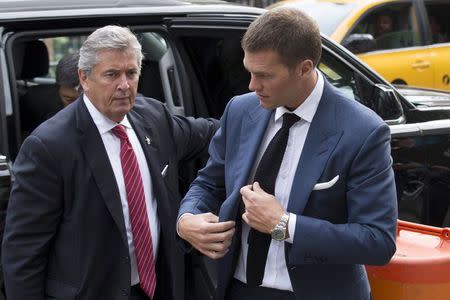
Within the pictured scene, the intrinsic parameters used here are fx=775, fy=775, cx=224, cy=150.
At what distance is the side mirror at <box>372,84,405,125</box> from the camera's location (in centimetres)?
402

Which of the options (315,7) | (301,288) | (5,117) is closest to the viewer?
(301,288)

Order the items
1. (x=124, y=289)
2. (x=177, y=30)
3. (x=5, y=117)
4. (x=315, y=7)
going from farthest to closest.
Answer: (x=315, y=7)
(x=177, y=30)
(x=5, y=117)
(x=124, y=289)

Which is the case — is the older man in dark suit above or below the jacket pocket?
above

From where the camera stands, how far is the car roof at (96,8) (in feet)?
10.7

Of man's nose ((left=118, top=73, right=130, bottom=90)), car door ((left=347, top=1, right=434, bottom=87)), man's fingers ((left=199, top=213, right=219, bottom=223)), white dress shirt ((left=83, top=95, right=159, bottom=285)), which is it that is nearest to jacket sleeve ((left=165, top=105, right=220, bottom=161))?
white dress shirt ((left=83, top=95, right=159, bottom=285))

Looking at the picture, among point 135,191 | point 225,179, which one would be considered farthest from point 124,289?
point 225,179

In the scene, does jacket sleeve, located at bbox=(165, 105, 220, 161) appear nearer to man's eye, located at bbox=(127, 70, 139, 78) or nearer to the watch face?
man's eye, located at bbox=(127, 70, 139, 78)

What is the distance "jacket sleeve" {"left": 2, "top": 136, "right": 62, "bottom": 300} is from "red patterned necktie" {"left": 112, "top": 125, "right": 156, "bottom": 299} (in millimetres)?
248

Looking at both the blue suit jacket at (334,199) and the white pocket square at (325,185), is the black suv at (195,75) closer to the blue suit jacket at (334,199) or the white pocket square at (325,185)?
the blue suit jacket at (334,199)

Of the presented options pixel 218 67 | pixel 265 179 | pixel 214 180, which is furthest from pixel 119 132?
pixel 218 67

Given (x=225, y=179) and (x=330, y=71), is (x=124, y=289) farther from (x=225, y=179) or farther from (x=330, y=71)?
(x=330, y=71)

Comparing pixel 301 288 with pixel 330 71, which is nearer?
pixel 301 288

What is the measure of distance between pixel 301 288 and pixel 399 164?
1.94 m

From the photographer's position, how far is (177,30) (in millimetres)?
3641
